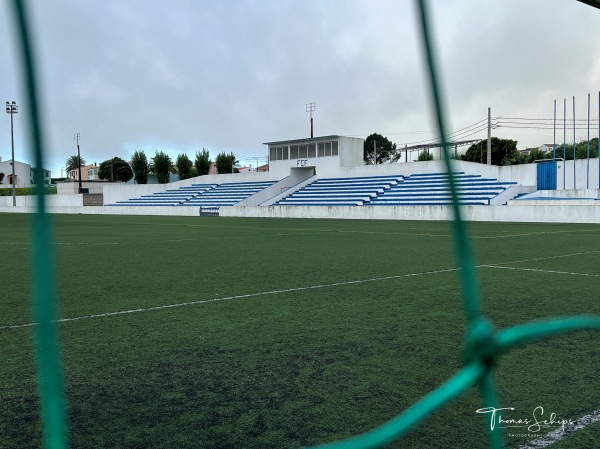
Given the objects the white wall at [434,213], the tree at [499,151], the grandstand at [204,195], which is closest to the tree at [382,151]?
the tree at [499,151]

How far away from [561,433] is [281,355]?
4.85ft

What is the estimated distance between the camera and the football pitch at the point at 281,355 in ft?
7.34

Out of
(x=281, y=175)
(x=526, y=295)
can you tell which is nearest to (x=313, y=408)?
(x=526, y=295)

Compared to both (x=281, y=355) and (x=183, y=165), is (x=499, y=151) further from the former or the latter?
(x=281, y=355)

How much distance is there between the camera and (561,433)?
7.04 ft

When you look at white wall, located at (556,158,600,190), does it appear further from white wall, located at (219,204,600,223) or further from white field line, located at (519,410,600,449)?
white field line, located at (519,410,600,449)

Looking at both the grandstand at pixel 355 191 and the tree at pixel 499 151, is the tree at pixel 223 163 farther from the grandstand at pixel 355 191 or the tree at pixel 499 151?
the tree at pixel 499 151

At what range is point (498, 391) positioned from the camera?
261 centimetres

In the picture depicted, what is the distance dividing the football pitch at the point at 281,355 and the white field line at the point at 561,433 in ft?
0.12

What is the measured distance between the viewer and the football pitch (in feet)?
7.34

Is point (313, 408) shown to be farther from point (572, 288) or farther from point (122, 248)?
point (122, 248)

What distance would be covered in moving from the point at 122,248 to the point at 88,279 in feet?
13.5

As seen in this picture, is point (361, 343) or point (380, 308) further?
point (380, 308)

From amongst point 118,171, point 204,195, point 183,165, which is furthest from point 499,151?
point 118,171
